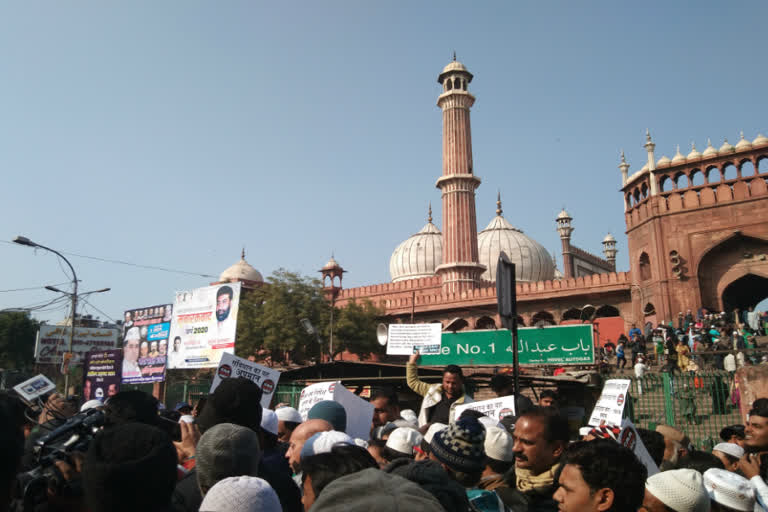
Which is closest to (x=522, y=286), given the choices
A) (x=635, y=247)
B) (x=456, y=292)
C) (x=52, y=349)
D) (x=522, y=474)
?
(x=456, y=292)

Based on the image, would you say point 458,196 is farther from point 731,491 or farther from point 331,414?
point 731,491

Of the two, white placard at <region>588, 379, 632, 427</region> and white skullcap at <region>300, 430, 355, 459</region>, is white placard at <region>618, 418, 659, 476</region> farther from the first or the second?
white skullcap at <region>300, 430, 355, 459</region>

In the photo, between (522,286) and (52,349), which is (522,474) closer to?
(522,286)

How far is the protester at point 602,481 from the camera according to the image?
2.18 m

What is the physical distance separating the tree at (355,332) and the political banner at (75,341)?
12386mm

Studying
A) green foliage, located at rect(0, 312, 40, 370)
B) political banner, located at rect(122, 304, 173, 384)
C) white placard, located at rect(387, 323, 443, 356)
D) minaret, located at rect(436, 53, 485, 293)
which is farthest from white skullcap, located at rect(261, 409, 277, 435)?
green foliage, located at rect(0, 312, 40, 370)

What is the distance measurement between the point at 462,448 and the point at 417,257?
4013 centimetres

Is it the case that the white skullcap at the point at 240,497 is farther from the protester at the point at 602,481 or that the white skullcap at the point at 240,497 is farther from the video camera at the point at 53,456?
the protester at the point at 602,481

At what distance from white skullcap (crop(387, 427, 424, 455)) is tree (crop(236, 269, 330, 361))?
22.4 metres

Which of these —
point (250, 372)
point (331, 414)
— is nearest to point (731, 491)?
point (331, 414)

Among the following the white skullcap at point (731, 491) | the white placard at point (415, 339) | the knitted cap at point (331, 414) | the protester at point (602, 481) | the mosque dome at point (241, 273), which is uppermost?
the mosque dome at point (241, 273)

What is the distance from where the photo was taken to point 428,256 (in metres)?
42.3

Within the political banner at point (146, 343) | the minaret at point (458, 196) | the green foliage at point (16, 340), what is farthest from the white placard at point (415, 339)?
the green foliage at point (16, 340)

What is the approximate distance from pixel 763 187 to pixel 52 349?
113ft
